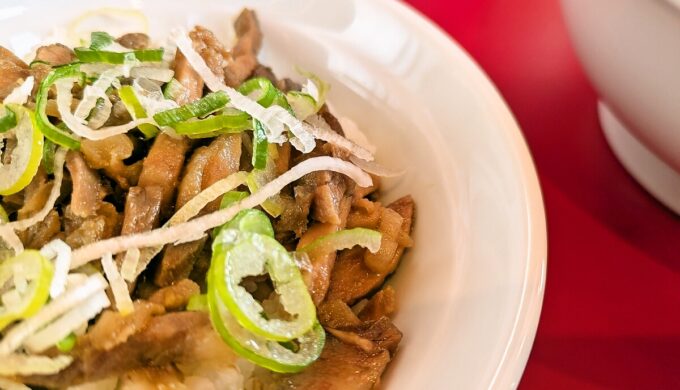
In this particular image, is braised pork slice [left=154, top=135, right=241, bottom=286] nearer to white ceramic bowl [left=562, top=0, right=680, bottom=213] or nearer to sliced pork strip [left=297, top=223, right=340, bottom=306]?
sliced pork strip [left=297, top=223, right=340, bottom=306]

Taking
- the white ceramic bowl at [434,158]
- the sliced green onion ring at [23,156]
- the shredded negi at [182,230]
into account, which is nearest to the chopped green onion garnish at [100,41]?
the shredded negi at [182,230]

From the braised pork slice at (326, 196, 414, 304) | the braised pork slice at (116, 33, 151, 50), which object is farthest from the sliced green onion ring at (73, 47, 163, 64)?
the braised pork slice at (326, 196, 414, 304)

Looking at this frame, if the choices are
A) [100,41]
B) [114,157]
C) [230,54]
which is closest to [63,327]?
[114,157]

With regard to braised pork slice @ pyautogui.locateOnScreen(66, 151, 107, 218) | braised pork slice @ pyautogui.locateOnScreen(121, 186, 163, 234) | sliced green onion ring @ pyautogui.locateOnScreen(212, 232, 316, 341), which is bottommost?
braised pork slice @ pyautogui.locateOnScreen(66, 151, 107, 218)

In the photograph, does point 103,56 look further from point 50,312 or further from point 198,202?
point 50,312

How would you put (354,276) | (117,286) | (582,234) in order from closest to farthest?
1. (117,286)
2. (354,276)
3. (582,234)

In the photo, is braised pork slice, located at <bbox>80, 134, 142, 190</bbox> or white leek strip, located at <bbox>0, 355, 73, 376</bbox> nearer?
white leek strip, located at <bbox>0, 355, 73, 376</bbox>
